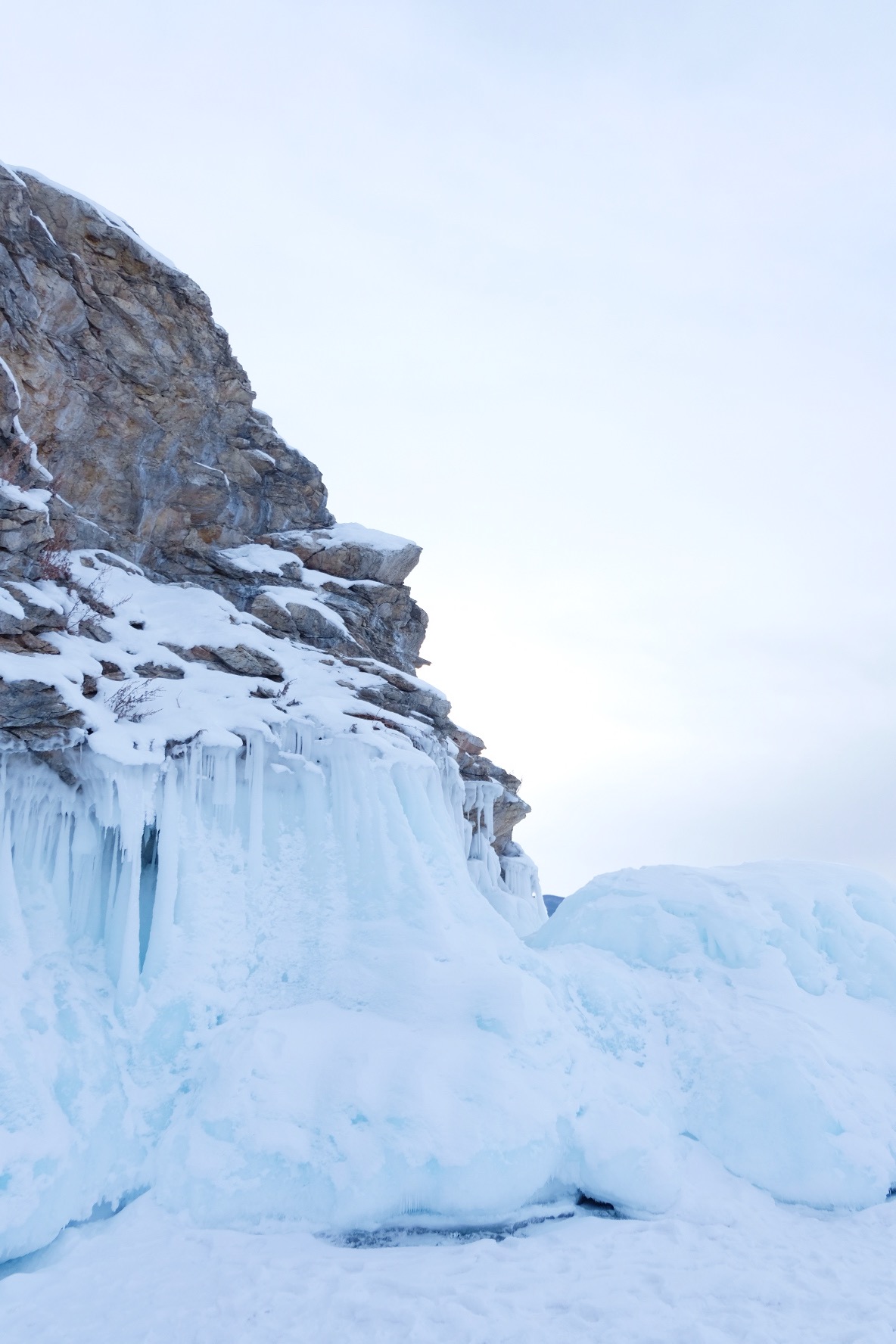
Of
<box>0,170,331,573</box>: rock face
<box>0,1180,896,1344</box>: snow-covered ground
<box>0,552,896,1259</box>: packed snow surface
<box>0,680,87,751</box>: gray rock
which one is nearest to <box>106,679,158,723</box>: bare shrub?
<box>0,552,896,1259</box>: packed snow surface

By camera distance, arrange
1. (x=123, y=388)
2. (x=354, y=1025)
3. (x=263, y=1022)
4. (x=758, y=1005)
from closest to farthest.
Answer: (x=263, y=1022) → (x=354, y=1025) → (x=758, y=1005) → (x=123, y=388)

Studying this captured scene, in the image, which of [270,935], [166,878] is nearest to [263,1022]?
[270,935]

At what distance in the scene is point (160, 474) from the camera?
1778 cm

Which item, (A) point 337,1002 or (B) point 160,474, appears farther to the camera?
(B) point 160,474

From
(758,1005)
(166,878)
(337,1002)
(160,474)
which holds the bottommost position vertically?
(337,1002)

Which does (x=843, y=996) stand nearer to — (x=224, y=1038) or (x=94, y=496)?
(x=224, y=1038)

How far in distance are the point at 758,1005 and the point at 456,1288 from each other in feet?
23.4

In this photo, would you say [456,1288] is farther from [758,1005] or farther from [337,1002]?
[758,1005]

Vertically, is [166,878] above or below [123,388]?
below

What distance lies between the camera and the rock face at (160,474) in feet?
47.4

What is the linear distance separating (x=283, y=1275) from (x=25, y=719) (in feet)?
22.4

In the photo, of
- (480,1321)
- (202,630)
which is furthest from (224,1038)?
(202,630)

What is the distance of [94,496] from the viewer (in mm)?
Answer: 16828

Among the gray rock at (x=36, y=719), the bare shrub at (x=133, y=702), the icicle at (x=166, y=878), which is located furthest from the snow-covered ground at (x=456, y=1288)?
the bare shrub at (x=133, y=702)
